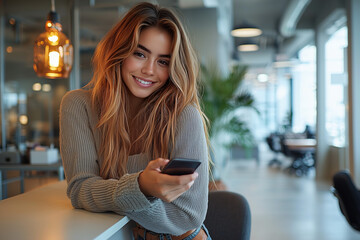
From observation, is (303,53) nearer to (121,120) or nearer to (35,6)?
Result: (35,6)

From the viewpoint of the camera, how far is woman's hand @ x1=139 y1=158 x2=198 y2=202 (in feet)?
3.48

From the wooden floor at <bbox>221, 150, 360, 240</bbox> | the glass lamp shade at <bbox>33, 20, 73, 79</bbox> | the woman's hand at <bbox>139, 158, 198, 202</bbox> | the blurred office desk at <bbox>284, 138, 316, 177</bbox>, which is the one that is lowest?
the wooden floor at <bbox>221, 150, 360, 240</bbox>

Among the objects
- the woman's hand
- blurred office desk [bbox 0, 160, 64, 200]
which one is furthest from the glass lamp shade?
the woman's hand

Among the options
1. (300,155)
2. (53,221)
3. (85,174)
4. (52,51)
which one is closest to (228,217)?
(85,174)

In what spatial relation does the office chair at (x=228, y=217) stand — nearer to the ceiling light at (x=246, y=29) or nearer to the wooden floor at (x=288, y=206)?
the wooden floor at (x=288, y=206)

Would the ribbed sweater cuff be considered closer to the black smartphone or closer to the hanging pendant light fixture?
the black smartphone

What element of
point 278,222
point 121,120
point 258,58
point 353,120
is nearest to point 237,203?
point 121,120

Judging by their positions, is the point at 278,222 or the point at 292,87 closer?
the point at 278,222

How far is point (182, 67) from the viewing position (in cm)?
156

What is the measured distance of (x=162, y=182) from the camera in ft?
3.53

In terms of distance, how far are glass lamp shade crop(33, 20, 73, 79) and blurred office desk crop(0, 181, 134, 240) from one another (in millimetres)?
1302

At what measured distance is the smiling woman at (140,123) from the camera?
1330mm

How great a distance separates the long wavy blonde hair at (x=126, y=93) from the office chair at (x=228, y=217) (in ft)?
1.30

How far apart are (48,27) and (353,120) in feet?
17.6
